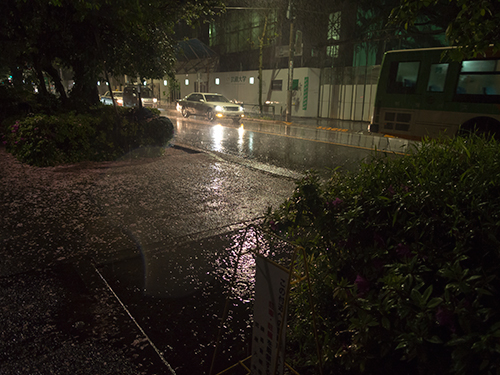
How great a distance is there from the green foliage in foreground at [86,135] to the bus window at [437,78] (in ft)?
28.7

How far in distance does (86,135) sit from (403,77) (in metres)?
10.6

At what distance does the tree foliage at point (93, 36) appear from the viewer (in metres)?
8.58

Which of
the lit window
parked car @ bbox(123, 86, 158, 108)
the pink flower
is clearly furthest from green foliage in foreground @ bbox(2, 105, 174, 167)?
the lit window

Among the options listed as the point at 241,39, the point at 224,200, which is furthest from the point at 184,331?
the point at 241,39

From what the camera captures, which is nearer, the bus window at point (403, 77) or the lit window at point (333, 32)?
the bus window at point (403, 77)

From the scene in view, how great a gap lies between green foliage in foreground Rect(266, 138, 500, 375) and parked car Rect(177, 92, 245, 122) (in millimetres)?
19992

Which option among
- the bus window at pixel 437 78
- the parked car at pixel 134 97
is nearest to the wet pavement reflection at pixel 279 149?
the bus window at pixel 437 78

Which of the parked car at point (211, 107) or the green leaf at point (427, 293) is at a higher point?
the green leaf at point (427, 293)

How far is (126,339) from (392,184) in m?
2.37

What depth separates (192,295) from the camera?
3438 millimetres

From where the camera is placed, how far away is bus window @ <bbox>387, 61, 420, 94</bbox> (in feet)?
40.1

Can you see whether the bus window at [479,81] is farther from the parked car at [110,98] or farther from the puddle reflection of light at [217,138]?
the parked car at [110,98]

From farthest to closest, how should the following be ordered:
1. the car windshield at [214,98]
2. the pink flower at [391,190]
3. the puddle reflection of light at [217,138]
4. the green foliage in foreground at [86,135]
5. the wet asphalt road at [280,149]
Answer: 1. the car windshield at [214,98]
2. the puddle reflection of light at [217,138]
3. the wet asphalt road at [280,149]
4. the green foliage in foreground at [86,135]
5. the pink flower at [391,190]

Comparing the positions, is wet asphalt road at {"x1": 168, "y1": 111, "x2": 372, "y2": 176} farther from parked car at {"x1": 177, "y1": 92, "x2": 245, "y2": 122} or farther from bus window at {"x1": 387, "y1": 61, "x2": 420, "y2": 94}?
parked car at {"x1": 177, "y1": 92, "x2": 245, "y2": 122}
